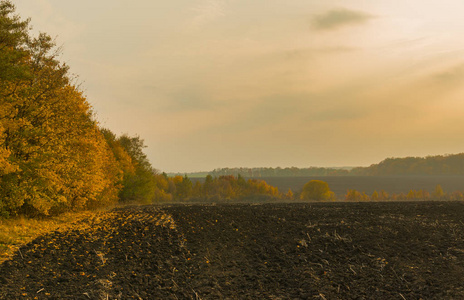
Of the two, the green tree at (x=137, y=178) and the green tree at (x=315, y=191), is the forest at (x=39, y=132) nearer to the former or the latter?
the green tree at (x=137, y=178)

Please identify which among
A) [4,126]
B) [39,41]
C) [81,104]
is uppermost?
[39,41]

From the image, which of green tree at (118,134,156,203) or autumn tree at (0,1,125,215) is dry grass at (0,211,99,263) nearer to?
autumn tree at (0,1,125,215)

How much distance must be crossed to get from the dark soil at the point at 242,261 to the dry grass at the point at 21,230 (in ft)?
2.41

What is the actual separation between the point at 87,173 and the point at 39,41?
11627 millimetres

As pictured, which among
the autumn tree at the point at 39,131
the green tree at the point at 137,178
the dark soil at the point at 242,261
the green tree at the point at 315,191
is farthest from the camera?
the green tree at the point at 315,191

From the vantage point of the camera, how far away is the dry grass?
1639cm

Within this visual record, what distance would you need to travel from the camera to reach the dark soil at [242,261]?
40.8ft

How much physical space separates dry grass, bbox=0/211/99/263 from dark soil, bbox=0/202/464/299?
2.41 ft

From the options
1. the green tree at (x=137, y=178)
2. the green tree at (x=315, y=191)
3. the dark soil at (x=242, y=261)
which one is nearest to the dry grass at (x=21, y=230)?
the dark soil at (x=242, y=261)

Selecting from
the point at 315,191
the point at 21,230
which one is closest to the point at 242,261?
the point at 21,230

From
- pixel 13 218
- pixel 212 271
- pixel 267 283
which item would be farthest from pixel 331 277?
pixel 13 218

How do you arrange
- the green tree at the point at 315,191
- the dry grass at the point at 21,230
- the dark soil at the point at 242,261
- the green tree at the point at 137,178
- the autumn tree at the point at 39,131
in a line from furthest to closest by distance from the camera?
the green tree at the point at 315,191 → the green tree at the point at 137,178 → the autumn tree at the point at 39,131 → the dry grass at the point at 21,230 → the dark soil at the point at 242,261

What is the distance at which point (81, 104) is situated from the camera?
29.5 meters

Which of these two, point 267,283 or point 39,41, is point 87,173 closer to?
point 39,41
